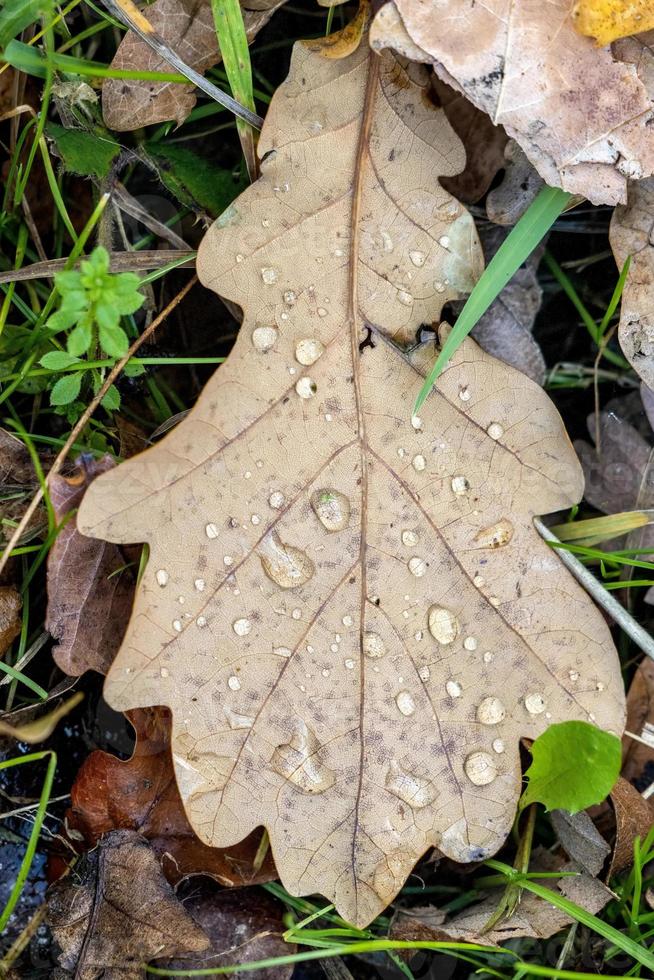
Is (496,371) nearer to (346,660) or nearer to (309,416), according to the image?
(309,416)

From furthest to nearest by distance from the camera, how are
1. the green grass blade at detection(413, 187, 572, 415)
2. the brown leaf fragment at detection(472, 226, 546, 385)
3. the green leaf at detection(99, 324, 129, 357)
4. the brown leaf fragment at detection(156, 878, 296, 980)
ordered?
the brown leaf fragment at detection(472, 226, 546, 385)
the brown leaf fragment at detection(156, 878, 296, 980)
the green grass blade at detection(413, 187, 572, 415)
the green leaf at detection(99, 324, 129, 357)

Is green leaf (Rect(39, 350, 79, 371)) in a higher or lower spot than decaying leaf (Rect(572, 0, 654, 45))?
lower

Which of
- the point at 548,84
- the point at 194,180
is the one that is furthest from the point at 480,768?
the point at 194,180

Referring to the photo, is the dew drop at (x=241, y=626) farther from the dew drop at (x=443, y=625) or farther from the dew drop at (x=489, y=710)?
the dew drop at (x=489, y=710)

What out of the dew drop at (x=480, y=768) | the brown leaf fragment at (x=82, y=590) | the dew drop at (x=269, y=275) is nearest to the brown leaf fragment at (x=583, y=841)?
the dew drop at (x=480, y=768)

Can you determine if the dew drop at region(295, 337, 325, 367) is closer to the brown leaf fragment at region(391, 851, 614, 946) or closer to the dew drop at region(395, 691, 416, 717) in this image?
the dew drop at region(395, 691, 416, 717)

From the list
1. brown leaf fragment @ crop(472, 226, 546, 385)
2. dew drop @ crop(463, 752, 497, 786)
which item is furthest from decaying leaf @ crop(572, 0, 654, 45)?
dew drop @ crop(463, 752, 497, 786)

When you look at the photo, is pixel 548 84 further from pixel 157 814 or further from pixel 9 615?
pixel 157 814
